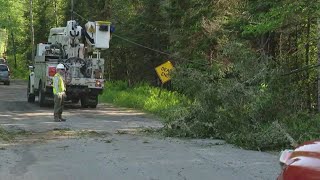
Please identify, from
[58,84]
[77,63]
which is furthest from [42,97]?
[58,84]

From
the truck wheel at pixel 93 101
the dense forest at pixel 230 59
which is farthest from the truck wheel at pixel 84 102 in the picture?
the dense forest at pixel 230 59

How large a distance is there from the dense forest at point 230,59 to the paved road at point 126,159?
0.82 metres

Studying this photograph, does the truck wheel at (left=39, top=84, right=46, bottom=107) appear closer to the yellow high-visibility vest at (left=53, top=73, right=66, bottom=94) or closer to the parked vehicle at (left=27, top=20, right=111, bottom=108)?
the parked vehicle at (left=27, top=20, right=111, bottom=108)

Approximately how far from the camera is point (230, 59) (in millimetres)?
15383

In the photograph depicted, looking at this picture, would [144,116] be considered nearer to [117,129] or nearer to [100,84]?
[100,84]

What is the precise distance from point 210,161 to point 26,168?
3242 millimetres

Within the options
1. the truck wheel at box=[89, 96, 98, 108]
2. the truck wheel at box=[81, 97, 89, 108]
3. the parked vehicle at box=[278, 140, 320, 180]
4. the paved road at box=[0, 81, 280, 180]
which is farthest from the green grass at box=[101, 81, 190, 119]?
the parked vehicle at box=[278, 140, 320, 180]

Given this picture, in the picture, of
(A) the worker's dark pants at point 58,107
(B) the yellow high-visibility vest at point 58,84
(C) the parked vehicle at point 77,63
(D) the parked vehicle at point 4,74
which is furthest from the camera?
(D) the parked vehicle at point 4,74

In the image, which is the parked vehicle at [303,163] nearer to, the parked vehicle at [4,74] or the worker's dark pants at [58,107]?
the worker's dark pants at [58,107]

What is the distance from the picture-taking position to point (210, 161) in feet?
30.9

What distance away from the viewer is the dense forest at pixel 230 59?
1207 centimetres

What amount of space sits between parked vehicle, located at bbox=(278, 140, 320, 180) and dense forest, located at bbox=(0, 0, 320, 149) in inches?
252

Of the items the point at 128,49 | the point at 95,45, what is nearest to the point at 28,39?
the point at 128,49

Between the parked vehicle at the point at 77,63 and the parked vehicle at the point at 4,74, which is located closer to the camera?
the parked vehicle at the point at 77,63
